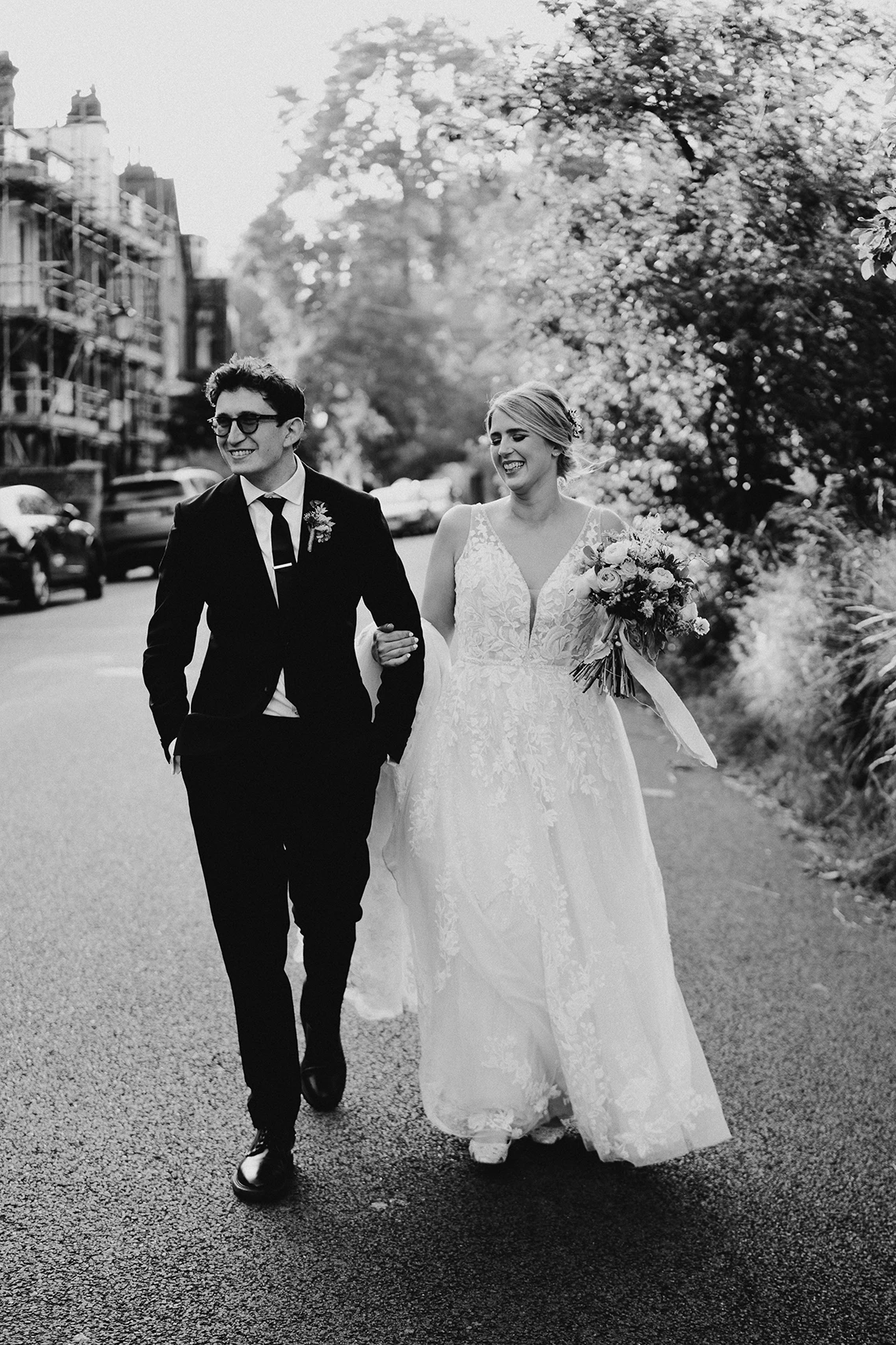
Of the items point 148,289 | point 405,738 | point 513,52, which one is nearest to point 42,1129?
point 405,738

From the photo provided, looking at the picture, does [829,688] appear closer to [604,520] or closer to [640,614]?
[604,520]

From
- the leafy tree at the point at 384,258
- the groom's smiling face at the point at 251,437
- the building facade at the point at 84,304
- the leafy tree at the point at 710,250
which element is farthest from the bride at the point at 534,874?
the building facade at the point at 84,304

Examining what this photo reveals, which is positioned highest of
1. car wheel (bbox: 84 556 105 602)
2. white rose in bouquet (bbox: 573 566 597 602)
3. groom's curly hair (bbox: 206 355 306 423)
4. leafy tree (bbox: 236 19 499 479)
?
leafy tree (bbox: 236 19 499 479)

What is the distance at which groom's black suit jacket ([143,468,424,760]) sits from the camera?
13.4ft

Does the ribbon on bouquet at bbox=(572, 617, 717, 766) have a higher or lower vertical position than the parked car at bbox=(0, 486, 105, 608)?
higher

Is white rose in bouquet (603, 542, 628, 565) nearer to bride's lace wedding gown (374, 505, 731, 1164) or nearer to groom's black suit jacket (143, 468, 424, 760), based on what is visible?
bride's lace wedding gown (374, 505, 731, 1164)

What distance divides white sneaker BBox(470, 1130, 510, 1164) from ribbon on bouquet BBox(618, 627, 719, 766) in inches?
48.6

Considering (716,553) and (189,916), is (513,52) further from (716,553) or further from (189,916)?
(189,916)

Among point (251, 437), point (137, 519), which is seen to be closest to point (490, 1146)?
point (251, 437)

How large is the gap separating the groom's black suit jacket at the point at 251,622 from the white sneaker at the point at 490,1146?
1157 mm

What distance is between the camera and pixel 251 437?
4.04 metres

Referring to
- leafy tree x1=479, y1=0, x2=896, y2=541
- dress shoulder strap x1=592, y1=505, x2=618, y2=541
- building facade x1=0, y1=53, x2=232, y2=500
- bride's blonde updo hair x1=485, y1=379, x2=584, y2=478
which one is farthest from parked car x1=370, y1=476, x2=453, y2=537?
bride's blonde updo hair x1=485, y1=379, x2=584, y2=478

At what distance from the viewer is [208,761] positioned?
4.04m

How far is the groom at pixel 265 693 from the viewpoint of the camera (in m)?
4.05
